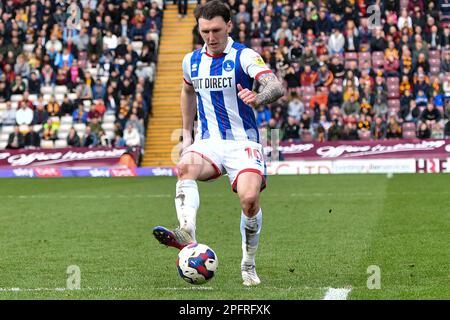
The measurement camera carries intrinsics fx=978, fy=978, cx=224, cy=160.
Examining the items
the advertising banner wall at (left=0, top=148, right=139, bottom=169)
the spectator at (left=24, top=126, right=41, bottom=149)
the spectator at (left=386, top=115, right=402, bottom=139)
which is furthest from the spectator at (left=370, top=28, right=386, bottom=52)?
the spectator at (left=24, top=126, right=41, bottom=149)

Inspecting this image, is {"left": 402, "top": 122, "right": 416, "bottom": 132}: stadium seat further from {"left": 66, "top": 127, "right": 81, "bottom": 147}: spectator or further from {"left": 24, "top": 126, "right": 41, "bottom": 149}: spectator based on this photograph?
{"left": 24, "top": 126, "right": 41, "bottom": 149}: spectator

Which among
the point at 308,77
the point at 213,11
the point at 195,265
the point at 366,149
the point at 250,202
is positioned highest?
the point at 213,11

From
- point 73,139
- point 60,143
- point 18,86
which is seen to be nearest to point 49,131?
point 60,143

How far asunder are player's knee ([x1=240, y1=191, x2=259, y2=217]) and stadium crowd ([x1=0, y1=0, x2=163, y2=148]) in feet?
85.0

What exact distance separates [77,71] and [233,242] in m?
25.6

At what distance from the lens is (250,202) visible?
885 centimetres

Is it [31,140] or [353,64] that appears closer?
[353,64]

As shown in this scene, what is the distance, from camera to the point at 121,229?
50.4 feet

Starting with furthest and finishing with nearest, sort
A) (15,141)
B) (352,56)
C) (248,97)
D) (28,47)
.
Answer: (28,47)
(352,56)
(15,141)
(248,97)

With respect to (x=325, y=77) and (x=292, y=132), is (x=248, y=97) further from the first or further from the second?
(x=325, y=77)

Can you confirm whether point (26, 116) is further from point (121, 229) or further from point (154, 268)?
point (154, 268)

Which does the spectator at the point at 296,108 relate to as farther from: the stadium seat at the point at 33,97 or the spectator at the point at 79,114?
the stadium seat at the point at 33,97

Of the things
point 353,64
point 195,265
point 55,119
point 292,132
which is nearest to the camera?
point 195,265

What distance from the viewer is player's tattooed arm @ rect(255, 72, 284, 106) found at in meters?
8.37
